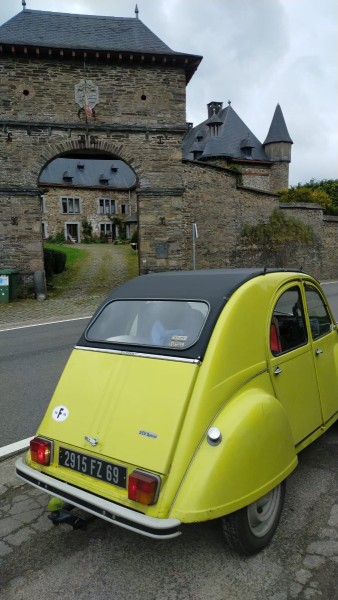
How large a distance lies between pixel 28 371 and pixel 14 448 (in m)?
2.64

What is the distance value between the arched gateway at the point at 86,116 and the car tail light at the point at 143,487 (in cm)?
1490

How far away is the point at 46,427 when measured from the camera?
9.41 ft

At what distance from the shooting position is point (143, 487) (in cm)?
228

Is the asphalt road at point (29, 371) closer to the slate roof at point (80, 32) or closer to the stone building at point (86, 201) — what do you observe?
the slate roof at point (80, 32)

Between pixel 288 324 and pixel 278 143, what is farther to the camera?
pixel 278 143

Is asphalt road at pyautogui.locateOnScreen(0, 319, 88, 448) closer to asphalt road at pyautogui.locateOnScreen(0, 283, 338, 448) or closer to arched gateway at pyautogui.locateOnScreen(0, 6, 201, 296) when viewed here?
asphalt road at pyautogui.locateOnScreen(0, 283, 338, 448)

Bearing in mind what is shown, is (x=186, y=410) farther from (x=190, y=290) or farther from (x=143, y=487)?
(x=190, y=290)

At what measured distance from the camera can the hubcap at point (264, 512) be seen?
2572mm

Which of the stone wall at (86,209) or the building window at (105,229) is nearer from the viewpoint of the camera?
the stone wall at (86,209)

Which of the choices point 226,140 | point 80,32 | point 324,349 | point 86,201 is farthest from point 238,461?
point 86,201

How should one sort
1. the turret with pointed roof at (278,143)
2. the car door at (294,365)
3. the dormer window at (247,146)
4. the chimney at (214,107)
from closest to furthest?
the car door at (294,365) → the dormer window at (247,146) → the turret with pointed roof at (278,143) → the chimney at (214,107)

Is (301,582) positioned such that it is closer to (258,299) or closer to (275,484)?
(275,484)

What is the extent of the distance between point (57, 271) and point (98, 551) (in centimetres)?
2074

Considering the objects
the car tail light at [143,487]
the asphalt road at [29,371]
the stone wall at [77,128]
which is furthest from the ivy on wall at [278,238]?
the car tail light at [143,487]
